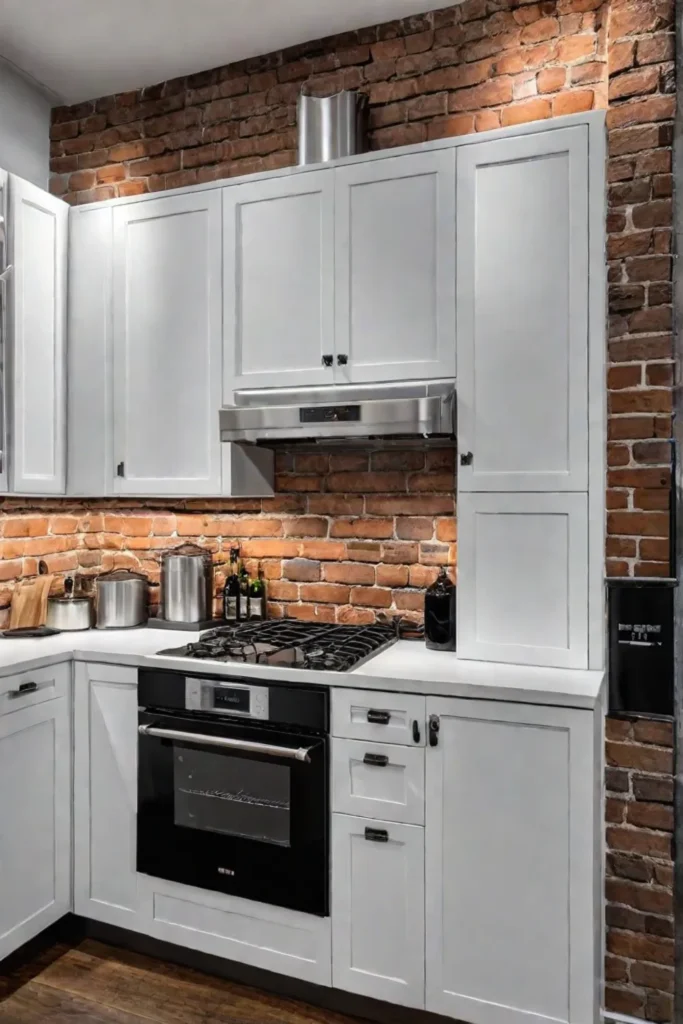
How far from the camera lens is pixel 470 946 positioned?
6.60ft

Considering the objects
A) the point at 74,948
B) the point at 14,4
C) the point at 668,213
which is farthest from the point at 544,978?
the point at 14,4

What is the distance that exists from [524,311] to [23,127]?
91.3 inches

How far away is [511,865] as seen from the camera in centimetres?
197

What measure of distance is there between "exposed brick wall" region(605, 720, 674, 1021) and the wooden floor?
849 millimetres

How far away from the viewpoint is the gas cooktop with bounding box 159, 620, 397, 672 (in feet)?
7.35

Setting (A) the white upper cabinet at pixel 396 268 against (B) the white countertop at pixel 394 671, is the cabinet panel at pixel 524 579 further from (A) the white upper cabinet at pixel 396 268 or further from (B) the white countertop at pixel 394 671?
(A) the white upper cabinet at pixel 396 268

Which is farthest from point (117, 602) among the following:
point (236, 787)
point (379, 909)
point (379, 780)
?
point (379, 909)

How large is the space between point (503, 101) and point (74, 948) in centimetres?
325

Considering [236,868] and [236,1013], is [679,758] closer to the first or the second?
[236,868]

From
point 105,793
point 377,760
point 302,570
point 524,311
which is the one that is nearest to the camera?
point 377,760

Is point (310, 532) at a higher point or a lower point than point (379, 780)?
higher

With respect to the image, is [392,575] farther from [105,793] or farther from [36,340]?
[36,340]

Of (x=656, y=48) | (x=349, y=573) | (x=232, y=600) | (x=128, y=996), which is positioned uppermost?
(x=656, y=48)

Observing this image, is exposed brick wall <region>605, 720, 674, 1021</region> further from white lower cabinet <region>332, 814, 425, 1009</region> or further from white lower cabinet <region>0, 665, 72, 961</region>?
white lower cabinet <region>0, 665, 72, 961</region>
